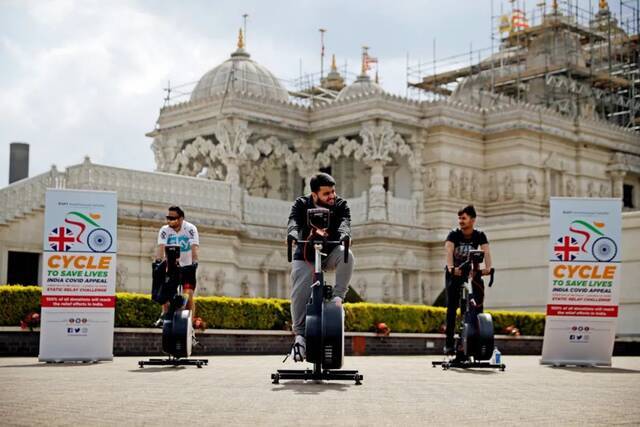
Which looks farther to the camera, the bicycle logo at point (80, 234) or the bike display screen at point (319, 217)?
the bicycle logo at point (80, 234)

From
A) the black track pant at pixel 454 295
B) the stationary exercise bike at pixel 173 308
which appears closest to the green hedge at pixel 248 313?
the stationary exercise bike at pixel 173 308

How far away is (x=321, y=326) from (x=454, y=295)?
4.92m

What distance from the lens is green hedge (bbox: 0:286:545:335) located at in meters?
19.5

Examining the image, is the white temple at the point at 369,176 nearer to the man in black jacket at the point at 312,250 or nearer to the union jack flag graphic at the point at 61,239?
the union jack flag graphic at the point at 61,239

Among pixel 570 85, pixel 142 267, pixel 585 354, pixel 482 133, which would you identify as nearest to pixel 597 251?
pixel 585 354

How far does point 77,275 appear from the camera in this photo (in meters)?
16.8

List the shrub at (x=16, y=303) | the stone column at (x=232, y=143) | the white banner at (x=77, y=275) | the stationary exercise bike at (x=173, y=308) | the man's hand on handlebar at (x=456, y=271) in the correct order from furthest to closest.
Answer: the stone column at (x=232, y=143), the shrub at (x=16, y=303), the white banner at (x=77, y=275), the man's hand on handlebar at (x=456, y=271), the stationary exercise bike at (x=173, y=308)

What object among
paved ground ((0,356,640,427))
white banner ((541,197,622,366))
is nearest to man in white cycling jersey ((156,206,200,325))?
paved ground ((0,356,640,427))

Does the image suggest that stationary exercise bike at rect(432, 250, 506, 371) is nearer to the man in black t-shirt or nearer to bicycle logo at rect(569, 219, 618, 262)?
the man in black t-shirt

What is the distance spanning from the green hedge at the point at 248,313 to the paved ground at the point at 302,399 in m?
6.35

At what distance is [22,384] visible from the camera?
10750mm

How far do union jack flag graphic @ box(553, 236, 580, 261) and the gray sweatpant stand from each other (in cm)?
754

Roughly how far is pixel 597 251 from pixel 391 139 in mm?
20314

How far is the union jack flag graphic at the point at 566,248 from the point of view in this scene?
1766 centimetres
